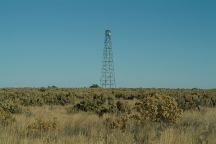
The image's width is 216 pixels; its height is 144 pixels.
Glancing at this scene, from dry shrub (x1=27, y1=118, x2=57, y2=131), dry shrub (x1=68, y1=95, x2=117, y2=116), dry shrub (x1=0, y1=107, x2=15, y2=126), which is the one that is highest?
dry shrub (x1=68, y1=95, x2=117, y2=116)

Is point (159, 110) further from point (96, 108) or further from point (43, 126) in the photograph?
point (96, 108)

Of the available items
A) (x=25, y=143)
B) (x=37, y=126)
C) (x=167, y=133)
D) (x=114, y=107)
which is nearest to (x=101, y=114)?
(x=114, y=107)

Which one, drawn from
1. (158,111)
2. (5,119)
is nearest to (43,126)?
(5,119)

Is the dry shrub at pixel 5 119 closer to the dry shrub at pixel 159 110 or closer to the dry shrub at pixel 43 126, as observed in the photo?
the dry shrub at pixel 43 126

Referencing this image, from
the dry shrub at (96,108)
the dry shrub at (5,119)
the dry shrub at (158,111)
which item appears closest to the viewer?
the dry shrub at (5,119)

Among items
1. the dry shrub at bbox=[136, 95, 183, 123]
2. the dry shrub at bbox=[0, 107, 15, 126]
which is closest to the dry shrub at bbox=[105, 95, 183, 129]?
the dry shrub at bbox=[136, 95, 183, 123]

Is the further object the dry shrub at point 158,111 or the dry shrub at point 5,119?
the dry shrub at point 158,111

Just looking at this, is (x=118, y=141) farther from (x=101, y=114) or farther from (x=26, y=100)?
(x=26, y=100)

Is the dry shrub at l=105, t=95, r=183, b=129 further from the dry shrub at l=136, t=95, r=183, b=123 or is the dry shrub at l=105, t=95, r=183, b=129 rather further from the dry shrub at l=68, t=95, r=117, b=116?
the dry shrub at l=68, t=95, r=117, b=116

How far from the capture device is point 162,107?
55.0 ft

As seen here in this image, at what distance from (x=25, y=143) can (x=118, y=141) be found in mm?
2168

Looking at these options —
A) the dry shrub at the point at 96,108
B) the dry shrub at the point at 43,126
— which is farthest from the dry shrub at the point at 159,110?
the dry shrub at the point at 96,108

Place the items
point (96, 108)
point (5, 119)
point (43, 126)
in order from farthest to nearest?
point (96, 108)
point (5, 119)
point (43, 126)

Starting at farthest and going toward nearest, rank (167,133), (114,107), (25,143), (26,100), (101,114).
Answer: (26,100) < (114,107) < (101,114) < (167,133) < (25,143)
